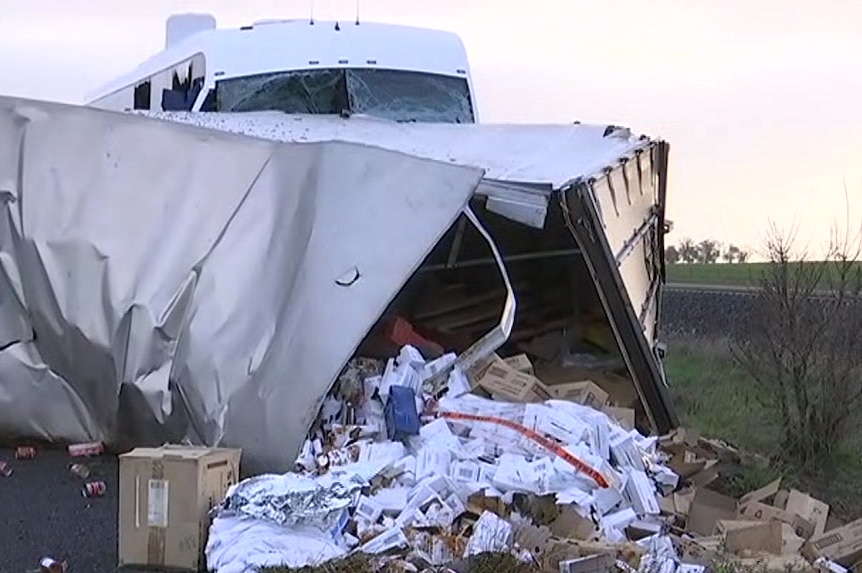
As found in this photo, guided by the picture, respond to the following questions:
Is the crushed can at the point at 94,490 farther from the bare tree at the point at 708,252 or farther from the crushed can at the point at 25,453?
the bare tree at the point at 708,252

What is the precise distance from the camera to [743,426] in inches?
404

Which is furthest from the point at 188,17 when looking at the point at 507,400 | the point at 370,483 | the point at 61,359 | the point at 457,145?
the point at 370,483

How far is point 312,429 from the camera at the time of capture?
620 centimetres

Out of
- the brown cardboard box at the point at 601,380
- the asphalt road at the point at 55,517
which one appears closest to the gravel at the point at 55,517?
the asphalt road at the point at 55,517

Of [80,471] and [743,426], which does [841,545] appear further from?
[743,426]

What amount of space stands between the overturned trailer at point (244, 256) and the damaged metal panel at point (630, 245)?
0.02 m

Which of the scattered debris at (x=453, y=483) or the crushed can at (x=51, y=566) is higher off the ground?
the scattered debris at (x=453, y=483)

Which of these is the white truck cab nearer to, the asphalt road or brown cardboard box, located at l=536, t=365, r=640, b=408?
brown cardboard box, located at l=536, t=365, r=640, b=408

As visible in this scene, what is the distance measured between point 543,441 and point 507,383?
0.93 meters

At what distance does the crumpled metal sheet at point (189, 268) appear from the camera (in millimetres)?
6395

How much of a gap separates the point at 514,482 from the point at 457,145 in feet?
10.8

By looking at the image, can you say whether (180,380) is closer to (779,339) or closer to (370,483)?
(370,483)

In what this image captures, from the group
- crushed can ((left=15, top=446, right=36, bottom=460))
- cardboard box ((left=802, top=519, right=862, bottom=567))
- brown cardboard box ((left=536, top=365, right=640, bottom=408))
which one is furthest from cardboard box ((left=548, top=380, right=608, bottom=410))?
crushed can ((left=15, top=446, right=36, bottom=460))

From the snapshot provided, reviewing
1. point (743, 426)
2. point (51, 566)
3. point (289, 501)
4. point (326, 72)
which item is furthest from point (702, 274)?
point (51, 566)
